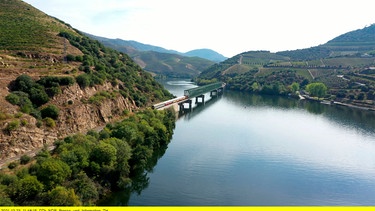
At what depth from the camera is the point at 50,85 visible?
62.5 m

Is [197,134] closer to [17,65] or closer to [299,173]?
[299,173]

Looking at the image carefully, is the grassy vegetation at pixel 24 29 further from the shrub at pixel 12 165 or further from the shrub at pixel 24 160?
the shrub at pixel 12 165

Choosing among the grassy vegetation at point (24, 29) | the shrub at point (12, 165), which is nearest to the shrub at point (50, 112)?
the shrub at point (12, 165)

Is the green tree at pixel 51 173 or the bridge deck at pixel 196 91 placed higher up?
the bridge deck at pixel 196 91

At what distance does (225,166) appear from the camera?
59094 mm

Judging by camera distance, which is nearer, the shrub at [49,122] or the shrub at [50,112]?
the shrub at [49,122]

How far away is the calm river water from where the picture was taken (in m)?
46.8

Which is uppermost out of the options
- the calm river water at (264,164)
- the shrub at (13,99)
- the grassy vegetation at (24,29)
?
A: the grassy vegetation at (24,29)

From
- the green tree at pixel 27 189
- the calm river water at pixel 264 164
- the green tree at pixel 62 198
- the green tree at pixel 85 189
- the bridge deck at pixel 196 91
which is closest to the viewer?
the green tree at pixel 62 198

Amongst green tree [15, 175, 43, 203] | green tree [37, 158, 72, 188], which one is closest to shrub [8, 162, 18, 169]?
green tree [37, 158, 72, 188]

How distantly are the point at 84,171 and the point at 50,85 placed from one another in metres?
27.7

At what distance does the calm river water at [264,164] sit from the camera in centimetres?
4684

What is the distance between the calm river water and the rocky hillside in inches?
704

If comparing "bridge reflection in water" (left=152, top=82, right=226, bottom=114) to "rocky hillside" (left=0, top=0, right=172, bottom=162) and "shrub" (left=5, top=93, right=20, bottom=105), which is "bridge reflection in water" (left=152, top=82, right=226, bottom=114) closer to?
"rocky hillside" (left=0, top=0, right=172, bottom=162)
